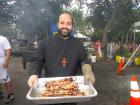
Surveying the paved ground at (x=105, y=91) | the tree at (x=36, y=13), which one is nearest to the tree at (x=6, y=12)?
the tree at (x=36, y=13)

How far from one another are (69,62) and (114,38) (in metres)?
33.8

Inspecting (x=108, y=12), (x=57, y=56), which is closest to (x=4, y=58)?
(x=57, y=56)

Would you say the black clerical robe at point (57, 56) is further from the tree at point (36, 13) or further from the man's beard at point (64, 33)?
the tree at point (36, 13)

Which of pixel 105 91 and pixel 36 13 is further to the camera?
pixel 36 13

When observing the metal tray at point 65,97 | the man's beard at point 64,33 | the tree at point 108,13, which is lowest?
the metal tray at point 65,97

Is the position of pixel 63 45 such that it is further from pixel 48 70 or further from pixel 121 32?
pixel 121 32

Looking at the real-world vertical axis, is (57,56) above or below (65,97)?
above

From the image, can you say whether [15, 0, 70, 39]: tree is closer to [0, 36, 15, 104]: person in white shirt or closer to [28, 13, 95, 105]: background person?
[0, 36, 15, 104]: person in white shirt

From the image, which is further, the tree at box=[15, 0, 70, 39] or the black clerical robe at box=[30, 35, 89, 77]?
the tree at box=[15, 0, 70, 39]

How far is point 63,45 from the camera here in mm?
3795

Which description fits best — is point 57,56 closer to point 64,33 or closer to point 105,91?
point 64,33

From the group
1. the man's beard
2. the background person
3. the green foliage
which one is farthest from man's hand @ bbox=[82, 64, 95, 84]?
the green foliage

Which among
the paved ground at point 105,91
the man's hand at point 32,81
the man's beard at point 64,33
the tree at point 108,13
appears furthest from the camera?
the tree at point 108,13

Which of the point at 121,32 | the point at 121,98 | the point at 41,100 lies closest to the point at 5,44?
the point at 121,98
